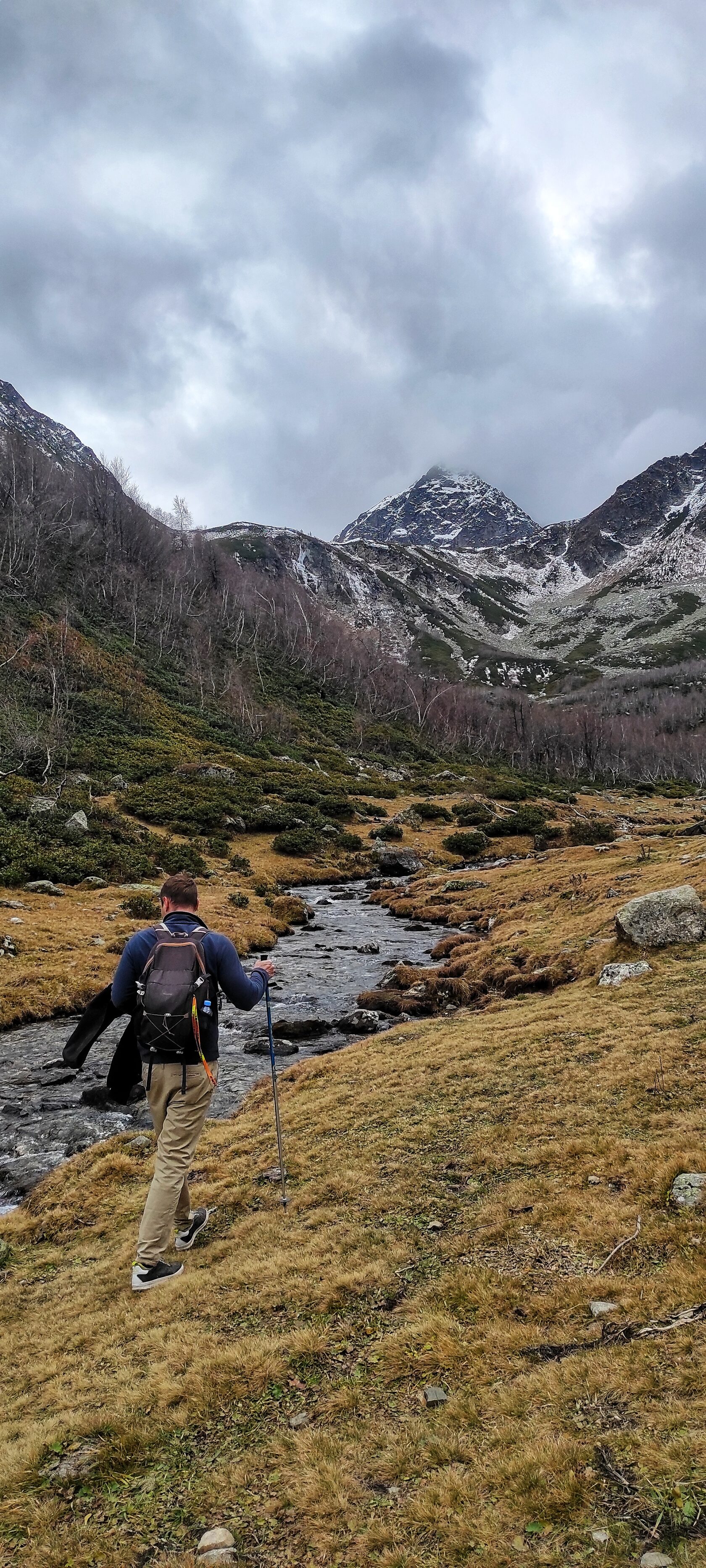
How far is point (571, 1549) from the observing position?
353 centimetres

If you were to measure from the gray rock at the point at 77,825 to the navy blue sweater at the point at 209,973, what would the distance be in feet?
102

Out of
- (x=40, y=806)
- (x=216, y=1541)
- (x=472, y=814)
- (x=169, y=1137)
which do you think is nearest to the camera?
(x=216, y=1541)

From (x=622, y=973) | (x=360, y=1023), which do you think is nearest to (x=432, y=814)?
(x=360, y=1023)

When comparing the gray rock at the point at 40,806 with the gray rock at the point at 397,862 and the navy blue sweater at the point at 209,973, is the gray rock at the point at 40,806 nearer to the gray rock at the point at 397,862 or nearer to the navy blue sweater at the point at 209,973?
the gray rock at the point at 397,862

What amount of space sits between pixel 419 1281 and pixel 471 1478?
2341 millimetres

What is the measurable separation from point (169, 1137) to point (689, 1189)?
557 cm

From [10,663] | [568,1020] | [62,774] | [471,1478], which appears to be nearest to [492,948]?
[568,1020]

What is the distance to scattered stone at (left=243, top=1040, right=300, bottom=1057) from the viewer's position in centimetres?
1706

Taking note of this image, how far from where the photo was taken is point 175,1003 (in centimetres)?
718

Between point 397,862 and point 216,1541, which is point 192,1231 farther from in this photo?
point 397,862

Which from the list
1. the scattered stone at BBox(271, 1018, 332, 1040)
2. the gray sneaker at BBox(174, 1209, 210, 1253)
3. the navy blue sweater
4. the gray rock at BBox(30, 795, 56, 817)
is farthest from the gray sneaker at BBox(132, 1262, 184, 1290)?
the gray rock at BBox(30, 795, 56, 817)

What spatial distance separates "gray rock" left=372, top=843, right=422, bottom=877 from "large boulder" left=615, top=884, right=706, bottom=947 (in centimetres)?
3131

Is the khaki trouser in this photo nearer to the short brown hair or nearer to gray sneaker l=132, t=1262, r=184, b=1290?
gray sneaker l=132, t=1262, r=184, b=1290

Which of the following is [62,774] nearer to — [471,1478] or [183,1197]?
[183,1197]
